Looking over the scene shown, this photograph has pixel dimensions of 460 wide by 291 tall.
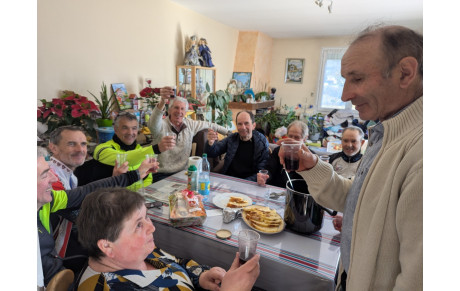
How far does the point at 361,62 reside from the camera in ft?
2.52

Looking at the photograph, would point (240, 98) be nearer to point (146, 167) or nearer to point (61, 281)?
point (146, 167)

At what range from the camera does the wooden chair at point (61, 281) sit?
746 mm

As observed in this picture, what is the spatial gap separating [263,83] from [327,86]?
1.56 m

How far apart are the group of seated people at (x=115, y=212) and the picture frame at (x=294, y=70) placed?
445cm

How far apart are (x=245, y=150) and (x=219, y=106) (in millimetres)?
1892

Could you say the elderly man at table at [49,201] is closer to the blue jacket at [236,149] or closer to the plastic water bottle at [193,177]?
the plastic water bottle at [193,177]

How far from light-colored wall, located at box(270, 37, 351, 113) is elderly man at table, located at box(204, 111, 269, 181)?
434 centimetres

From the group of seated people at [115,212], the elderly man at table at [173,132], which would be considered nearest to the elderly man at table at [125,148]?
the group of seated people at [115,212]

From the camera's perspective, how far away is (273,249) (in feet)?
3.66

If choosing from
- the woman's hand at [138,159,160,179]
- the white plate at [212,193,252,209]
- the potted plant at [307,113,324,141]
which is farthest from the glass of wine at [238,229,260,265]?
the potted plant at [307,113,324,141]

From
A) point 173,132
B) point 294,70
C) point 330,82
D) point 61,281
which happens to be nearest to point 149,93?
point 173,132

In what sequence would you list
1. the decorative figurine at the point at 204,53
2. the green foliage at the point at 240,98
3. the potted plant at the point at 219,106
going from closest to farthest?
the decorative figurine at the point at 204,53 → the potted plant at the point at 219,106 → the green foliage at the point at 240,98
